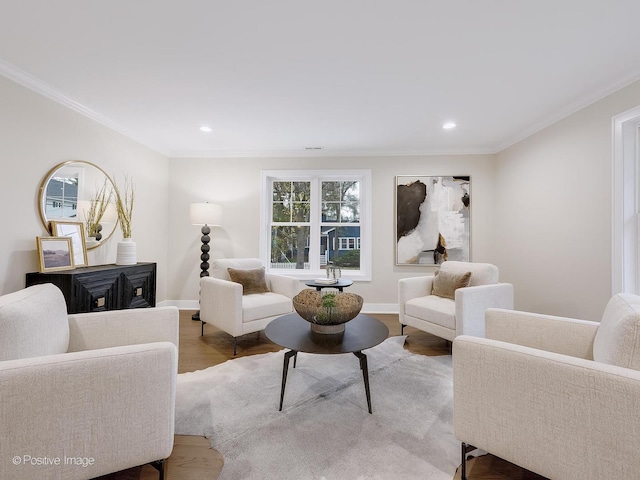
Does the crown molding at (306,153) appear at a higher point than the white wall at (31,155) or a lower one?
higher

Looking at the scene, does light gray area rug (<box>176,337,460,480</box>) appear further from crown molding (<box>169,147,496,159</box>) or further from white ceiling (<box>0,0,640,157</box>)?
crown molding (<box>169,147,496,159</box>)

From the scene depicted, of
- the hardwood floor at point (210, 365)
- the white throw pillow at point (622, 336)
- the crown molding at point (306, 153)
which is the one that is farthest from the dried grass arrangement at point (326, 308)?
the crown molding at point (306, 153)

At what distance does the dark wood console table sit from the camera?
235cm

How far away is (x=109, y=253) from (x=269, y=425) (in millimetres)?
2828

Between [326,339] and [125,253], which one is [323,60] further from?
[125,253]

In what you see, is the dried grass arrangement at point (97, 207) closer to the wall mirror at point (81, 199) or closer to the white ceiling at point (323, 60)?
the wall mirror at point (81, 199)

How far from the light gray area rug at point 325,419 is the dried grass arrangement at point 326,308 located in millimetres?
534

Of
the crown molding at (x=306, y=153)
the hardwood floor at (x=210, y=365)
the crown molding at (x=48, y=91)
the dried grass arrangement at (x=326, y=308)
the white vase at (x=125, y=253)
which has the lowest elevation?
the hardwood floor at (x=210, y=365)

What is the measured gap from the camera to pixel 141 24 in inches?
68.2

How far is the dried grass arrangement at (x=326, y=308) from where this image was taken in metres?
1.88

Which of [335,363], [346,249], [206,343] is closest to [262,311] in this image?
[206,343]

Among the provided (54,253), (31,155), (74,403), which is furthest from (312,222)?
(74,403)

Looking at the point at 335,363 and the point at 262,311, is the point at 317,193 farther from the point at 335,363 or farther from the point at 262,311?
the point at 335,363

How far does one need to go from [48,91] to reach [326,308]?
121 inches
